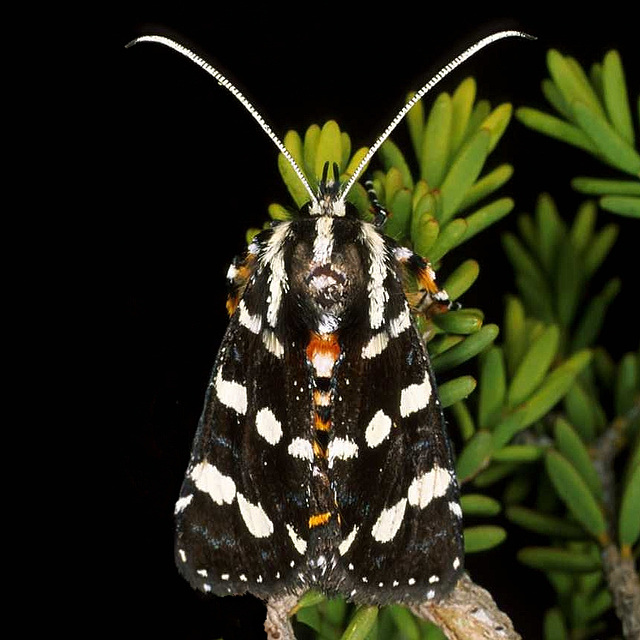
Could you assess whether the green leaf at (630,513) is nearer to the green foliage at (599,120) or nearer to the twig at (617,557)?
the twig at (617,557)

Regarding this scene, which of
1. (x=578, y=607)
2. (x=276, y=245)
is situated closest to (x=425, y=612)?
(x=578, y=607)

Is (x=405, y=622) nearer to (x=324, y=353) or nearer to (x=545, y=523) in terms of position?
(x=545, y=523)

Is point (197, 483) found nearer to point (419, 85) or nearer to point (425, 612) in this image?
point (425, 612)

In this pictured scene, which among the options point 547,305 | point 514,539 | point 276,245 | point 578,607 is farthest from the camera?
point 514,539

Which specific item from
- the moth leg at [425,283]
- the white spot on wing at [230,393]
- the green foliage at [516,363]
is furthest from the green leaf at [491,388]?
the white spot on wing at [230,393]

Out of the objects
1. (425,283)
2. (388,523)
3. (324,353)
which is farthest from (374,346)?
(388,523)

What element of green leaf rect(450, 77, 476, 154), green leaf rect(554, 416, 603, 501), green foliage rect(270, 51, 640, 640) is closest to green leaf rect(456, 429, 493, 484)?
green foliage rect(270, 51, 640, 640)
